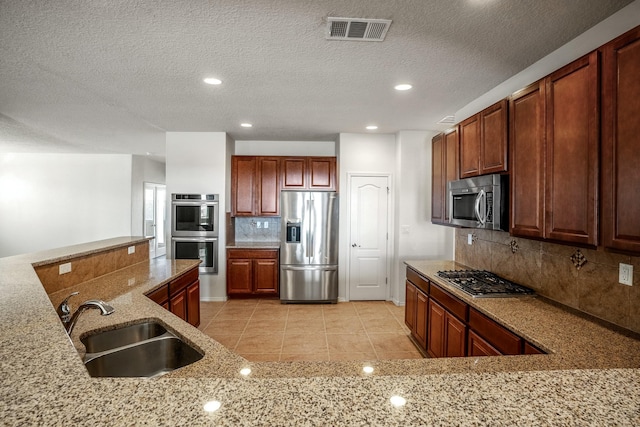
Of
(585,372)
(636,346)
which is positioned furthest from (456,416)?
(636,346)

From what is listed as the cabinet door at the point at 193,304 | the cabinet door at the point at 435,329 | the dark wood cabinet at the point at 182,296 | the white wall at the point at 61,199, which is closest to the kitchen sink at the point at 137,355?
the dark wood cabinet at the point at 182,296

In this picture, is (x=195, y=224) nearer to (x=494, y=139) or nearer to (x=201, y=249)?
(x=201, y=249)

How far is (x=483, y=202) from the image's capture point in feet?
8.15

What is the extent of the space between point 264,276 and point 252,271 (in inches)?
8.1

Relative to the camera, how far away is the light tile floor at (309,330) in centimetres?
325

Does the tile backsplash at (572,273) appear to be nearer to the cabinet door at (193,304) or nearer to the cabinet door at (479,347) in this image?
the cabinet door at (479,347)

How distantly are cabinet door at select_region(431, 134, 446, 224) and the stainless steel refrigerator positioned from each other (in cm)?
169

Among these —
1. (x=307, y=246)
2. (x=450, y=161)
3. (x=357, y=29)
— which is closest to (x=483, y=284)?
(x=450, y=161)

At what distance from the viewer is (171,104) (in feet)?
12.0

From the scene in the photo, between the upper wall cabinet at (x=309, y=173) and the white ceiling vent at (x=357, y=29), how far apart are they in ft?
10.2

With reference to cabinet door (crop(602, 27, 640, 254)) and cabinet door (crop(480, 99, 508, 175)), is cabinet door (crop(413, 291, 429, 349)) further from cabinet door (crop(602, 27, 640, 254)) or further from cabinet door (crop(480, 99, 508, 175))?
cabinet door (crop(602, 27, 640, 254))

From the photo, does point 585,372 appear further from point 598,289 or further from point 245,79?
point 245,79

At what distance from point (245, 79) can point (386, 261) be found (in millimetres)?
3402

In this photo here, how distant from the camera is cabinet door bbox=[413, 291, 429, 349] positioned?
9.98 ft
